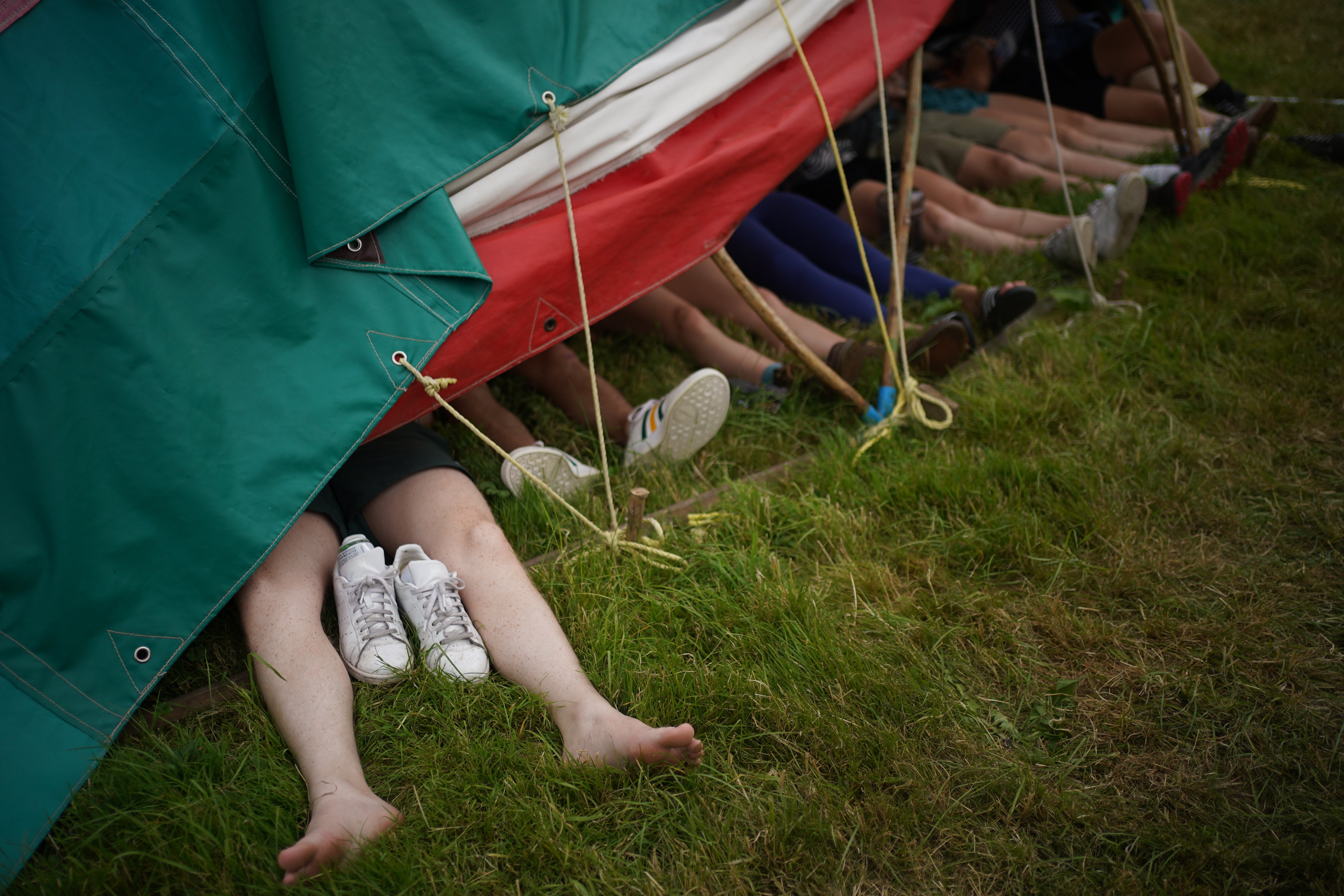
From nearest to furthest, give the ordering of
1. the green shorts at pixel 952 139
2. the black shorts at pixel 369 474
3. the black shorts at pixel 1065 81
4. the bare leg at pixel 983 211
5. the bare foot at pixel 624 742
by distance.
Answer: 1. the bare foot at pixel 624 742
2. the black shorts at pixel 369 474
3. the bare leg at pixel 983 211
4. the green shorts at pixel 952 139
5. the black shorts at pixel 1065 81

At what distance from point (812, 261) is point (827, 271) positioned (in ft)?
0.24

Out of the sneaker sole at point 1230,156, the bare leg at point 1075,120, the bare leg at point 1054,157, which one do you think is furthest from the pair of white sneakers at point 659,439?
the bare leg at point 1075,120

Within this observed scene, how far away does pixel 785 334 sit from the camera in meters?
2.33

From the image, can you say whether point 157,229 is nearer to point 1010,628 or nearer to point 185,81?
point 185,81

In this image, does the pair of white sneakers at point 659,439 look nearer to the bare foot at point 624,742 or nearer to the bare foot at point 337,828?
the bare foot at point 624,742

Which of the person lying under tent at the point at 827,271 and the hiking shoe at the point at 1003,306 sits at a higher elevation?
the person lying under tent at the point at 827,271

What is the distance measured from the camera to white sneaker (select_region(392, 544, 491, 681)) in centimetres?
171

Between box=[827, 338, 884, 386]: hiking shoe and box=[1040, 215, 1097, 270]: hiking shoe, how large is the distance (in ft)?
3.58

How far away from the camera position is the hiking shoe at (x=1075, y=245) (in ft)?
9.96

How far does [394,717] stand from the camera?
1.66 meters

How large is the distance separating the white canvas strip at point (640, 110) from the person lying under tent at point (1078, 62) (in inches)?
103

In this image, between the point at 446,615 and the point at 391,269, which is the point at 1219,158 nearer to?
the point at 391,269

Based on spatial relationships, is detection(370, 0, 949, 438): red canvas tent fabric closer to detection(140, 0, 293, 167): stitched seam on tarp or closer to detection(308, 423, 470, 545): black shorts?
detection(308, 423, 470, 545): black shorts

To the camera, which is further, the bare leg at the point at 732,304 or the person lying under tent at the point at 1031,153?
the person lying under tent at the point at 1031,153
